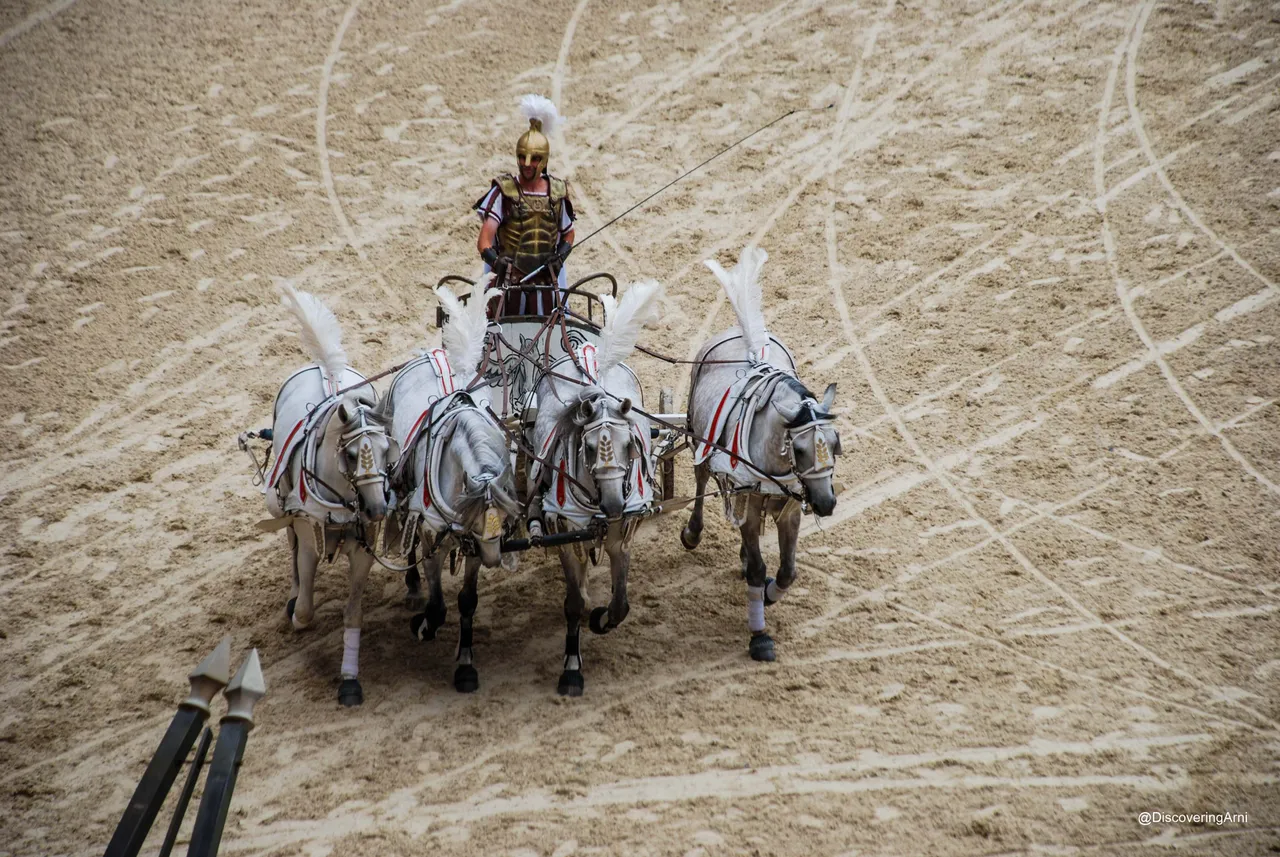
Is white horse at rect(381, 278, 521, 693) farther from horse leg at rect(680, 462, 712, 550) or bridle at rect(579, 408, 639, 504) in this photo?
horse leg at rect(680, 462, 712, 550)

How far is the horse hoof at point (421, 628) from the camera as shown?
864cm

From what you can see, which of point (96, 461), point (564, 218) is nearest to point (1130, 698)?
point (564, 218)

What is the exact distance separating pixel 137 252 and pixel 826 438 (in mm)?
8720

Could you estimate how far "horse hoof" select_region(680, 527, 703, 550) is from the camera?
9805mm

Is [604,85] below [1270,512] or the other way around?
the other way around

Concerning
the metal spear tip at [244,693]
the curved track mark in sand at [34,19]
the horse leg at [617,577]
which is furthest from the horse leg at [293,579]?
the curved track mark in sand at [34,19]

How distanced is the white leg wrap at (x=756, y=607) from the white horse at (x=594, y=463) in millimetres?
949

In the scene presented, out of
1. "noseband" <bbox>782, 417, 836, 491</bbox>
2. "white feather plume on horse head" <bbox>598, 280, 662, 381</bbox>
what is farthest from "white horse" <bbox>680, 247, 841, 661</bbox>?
"white feather plume on horse head" <bbox>598, 280, 662, 381</bbox>

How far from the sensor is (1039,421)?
428 inches

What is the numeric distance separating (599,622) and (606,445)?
61.8 inches

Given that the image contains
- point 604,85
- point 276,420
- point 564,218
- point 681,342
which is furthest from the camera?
point 604,85

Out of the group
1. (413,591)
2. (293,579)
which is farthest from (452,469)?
(293,579)

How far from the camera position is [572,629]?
8.16m

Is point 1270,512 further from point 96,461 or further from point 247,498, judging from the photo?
point 96,461
